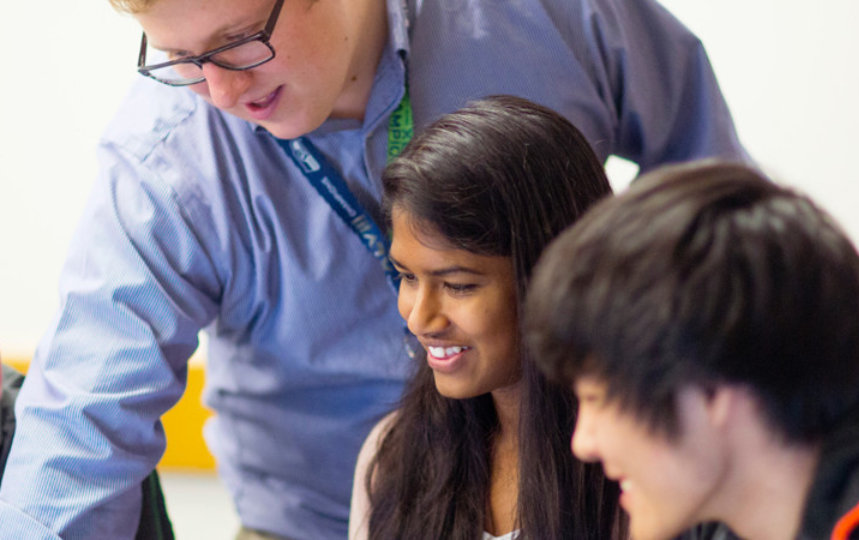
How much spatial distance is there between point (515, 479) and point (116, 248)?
586 millimetres

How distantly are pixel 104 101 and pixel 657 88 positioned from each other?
5.06ft

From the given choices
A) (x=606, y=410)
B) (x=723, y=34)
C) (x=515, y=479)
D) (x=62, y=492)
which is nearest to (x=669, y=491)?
(x=606, y=410)

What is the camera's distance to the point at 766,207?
68cm

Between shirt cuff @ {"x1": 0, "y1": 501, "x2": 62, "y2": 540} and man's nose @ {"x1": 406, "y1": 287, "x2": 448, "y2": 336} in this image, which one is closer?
man's nose @ {"x1": 406, "y1": 287, "x2": 448, "y2": 336}

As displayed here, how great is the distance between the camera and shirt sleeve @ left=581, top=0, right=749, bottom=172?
142 centimetres

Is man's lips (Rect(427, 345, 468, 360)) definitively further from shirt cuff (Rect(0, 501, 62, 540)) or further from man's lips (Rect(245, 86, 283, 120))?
shirt cuff (Rect(0, 501, 62, 540))

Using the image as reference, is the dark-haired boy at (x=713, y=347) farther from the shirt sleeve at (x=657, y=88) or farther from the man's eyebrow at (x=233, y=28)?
the shirt sleeve at (x=657, y=88)

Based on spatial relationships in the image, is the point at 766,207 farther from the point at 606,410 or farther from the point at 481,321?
the point at 481,321

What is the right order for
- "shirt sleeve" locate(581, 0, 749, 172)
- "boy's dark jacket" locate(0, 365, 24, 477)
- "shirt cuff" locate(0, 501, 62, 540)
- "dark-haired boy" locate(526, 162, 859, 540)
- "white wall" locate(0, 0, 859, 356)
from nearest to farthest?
"dark-haired boy" locate(526, 162, 859, 540), "shirt cuff" locate(0, 501, 62, 540), "boy's dark jacket" locate(0, 365, 24, 477), "shirt sleeve" locate(581, 0, 749, 172), "white wall" locate(0, 0, 859, 356)

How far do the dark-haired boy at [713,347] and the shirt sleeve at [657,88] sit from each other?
73 cm

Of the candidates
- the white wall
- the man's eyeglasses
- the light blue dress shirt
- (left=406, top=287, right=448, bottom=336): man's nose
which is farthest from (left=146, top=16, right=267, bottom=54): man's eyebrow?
the white wall

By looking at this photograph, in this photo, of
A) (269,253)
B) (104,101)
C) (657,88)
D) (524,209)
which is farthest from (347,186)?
(104,101)

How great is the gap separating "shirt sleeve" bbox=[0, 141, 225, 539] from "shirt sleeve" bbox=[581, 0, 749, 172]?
618 millimetres

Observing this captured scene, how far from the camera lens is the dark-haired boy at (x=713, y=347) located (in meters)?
0.66
